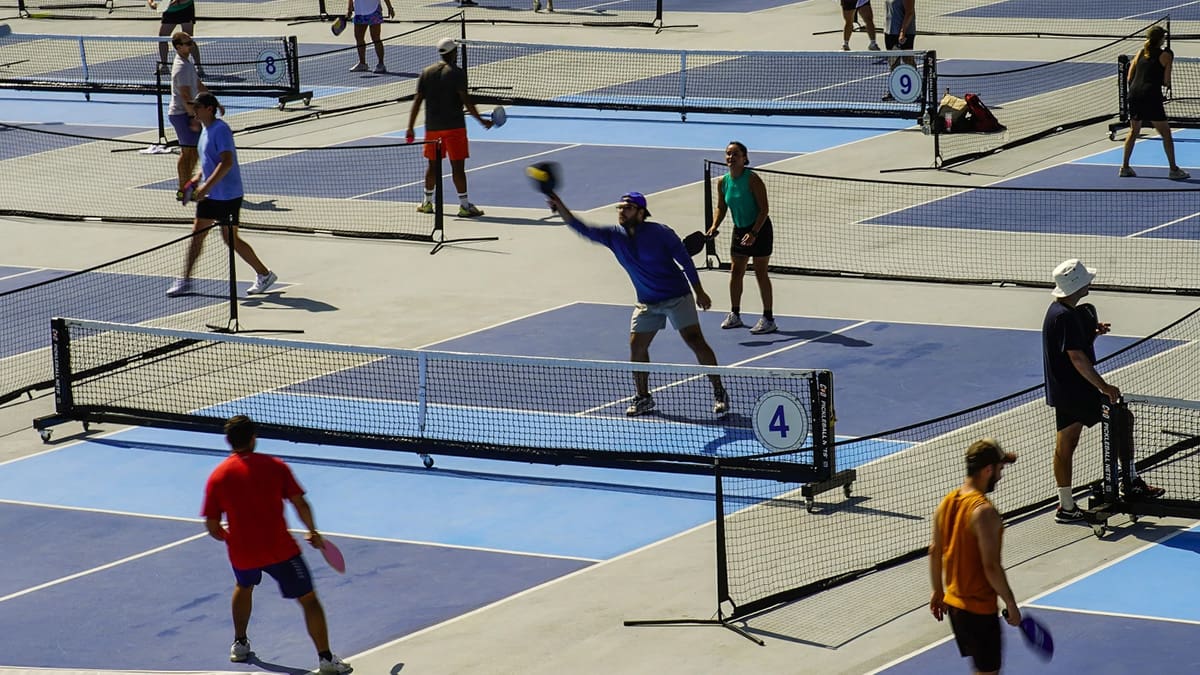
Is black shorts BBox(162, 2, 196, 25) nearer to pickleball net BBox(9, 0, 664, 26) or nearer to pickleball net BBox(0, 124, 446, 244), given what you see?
pickleball net BBox(0, 124, 446, 244)

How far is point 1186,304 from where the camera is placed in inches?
704

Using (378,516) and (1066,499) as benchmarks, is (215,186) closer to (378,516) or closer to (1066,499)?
(378,516)

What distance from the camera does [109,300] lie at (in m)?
20.0

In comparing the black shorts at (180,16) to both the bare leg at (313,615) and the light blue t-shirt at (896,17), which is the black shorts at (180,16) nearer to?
the light blue t-shirt at (896,17)

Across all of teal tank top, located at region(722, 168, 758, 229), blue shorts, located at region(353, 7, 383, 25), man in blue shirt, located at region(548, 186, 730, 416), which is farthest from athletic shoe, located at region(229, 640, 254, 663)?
blue shorts, located at region(353, 7, 383, 25)

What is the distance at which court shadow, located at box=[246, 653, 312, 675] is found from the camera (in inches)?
424

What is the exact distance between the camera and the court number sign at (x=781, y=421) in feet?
41.1

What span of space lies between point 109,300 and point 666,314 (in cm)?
772

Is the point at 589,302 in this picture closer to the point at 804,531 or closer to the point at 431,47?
the point at 804,531

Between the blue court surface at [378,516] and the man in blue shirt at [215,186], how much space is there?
2.98 m

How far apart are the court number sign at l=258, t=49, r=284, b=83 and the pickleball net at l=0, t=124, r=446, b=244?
137 inches

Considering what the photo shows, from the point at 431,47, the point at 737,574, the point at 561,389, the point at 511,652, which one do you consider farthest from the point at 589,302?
the point at 431,47

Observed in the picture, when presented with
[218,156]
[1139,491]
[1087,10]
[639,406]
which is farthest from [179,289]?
[1087,10]

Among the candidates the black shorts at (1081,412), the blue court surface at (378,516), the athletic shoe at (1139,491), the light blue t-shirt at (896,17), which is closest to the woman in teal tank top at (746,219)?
the blue court surface at (378,516)
